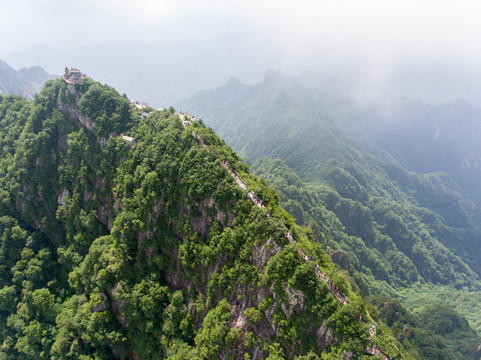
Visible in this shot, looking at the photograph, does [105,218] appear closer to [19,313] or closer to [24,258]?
[24,258]

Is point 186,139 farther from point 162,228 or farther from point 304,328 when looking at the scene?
point 304,328

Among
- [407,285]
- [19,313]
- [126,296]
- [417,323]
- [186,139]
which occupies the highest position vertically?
[407,285]

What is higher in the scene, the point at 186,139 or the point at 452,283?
the point at 452,283

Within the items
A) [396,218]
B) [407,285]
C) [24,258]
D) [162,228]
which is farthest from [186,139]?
[396,218]

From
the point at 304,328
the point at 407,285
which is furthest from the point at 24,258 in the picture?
the point at 407,285

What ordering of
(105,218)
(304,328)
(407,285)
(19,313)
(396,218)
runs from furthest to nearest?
1. (396,218)
2. (407,285)
3. (105,218)
4. (19,313)
5. (304,328)

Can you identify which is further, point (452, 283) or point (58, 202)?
point (452, 283)

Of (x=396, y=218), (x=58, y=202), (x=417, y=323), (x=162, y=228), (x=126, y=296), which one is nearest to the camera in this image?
(x=126, y=296)
